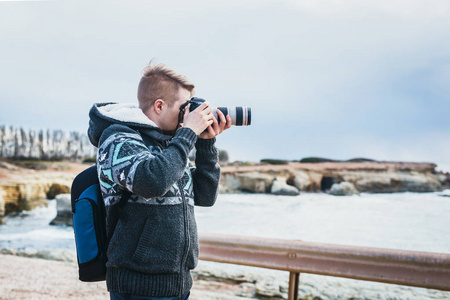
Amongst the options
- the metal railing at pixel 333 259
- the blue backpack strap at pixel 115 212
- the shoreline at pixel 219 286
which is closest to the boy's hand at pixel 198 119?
the blue backpack strap at pixel 115 212

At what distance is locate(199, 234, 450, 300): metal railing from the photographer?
2443 millimetres

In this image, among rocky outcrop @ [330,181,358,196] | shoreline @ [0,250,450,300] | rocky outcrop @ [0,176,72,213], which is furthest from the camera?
rocky outcrop @ [0,176,72,213]

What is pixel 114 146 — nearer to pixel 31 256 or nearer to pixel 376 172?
pixel 31 256

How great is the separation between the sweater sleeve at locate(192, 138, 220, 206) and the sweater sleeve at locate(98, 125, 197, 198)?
0.24 metres

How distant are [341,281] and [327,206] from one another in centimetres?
547

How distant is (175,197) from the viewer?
4.91 ft

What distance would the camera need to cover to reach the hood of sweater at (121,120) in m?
1.53

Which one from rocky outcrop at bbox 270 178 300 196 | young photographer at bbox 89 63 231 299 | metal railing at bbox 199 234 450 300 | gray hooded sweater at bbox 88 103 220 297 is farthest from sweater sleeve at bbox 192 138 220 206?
rocky outcrop at bbox 270 178 300 196

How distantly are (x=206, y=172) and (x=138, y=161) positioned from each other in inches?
17.9

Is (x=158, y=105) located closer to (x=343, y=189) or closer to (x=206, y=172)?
(x=206, y=172)

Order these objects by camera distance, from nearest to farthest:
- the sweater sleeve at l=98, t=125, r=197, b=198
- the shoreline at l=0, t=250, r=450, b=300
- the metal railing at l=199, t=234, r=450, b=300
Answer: the sweater sleeve at l=98, t=125, r=197, b=198, the metal railing at l=199, t=234, r=450, b=300, the shoreline at l=0, t=250, r=450, b=300

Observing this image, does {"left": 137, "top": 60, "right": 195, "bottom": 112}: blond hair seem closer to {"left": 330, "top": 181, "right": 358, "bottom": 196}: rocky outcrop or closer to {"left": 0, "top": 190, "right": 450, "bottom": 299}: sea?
{"left": 0, "top": 190, "right": 450, "bottom": 299}: sea

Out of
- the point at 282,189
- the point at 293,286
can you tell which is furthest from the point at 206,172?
the point at 282,189

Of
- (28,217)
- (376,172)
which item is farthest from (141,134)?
(28,217)
